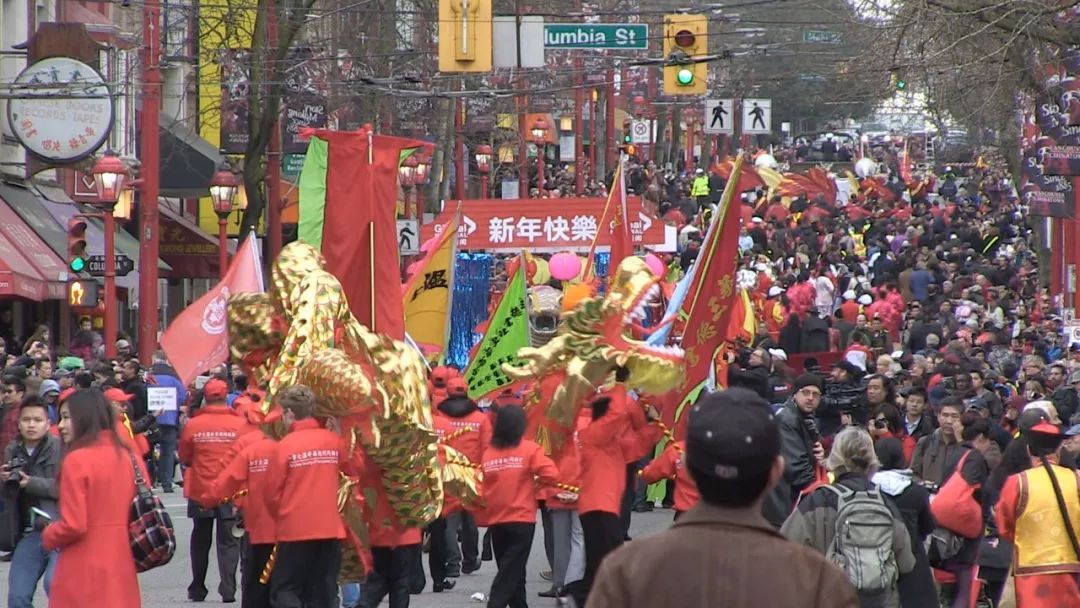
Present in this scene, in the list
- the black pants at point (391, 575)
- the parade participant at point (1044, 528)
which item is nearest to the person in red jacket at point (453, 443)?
the black pants at point (391, 575)

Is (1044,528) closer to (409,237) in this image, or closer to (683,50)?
(683,50)

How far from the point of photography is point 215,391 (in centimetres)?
1287

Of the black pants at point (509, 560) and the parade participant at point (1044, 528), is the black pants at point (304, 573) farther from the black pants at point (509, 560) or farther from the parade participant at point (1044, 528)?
the parade participant at point (1044, 528)

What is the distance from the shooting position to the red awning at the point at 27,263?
85.5 ft

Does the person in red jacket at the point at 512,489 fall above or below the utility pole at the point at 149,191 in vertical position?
below

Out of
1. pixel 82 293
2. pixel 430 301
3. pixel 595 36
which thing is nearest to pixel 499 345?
pixel 430 301

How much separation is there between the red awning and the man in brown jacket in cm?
2249

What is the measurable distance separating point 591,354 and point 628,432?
0.70 metres

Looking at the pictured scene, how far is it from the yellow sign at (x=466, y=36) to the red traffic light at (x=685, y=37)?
9.67ft

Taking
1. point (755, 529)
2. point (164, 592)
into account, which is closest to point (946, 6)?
point (164, 592)

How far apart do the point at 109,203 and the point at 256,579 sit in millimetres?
13755

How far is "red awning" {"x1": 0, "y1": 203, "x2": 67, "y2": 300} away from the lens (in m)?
26.1

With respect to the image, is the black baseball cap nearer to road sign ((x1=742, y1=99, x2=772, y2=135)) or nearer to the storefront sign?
the storefront sign

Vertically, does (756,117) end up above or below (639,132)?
below
